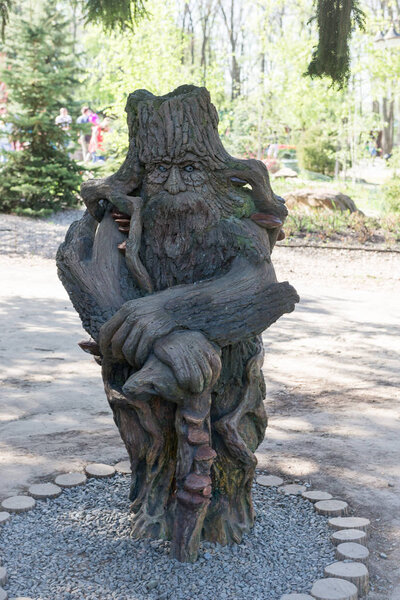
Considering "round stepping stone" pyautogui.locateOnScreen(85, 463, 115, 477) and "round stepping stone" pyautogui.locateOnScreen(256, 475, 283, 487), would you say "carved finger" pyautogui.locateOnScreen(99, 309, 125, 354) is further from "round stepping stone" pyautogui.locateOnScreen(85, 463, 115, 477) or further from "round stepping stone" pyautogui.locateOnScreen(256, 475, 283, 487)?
"round stepping stone" pyautogui.locateOnScreen(256, 475, 283, 487)

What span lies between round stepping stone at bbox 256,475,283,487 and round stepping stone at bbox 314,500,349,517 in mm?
352

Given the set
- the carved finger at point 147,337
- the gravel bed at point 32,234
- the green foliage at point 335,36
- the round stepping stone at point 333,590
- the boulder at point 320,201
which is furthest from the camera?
the boulder at point 320,201

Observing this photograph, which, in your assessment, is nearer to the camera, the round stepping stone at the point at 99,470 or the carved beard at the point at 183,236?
the carved beard at the point at 183,236

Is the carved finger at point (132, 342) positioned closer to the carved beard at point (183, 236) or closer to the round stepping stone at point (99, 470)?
the carved beard at point (183, 236)

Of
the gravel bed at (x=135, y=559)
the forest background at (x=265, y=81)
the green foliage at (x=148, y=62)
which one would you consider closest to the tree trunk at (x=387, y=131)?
the forest background at (x=265, y=81)

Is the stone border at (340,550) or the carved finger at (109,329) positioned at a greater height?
the carved finger at (109,329)

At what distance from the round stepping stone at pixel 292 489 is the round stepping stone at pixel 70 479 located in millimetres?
1050

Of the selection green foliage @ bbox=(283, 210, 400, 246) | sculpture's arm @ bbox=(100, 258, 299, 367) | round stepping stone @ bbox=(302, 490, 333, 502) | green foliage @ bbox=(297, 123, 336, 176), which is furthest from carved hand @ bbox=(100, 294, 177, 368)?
green foliage @ bbox=(297, 123, 336, 176)

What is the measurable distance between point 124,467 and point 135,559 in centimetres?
110

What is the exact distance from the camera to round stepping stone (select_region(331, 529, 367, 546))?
3102 millimetres

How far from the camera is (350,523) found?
3287 mm

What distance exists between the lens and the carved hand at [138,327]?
108 inches

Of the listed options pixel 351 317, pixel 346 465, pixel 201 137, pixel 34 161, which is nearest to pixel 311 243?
pixel 351 317

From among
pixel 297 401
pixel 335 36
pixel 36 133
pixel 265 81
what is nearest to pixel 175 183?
pixel 335 36
